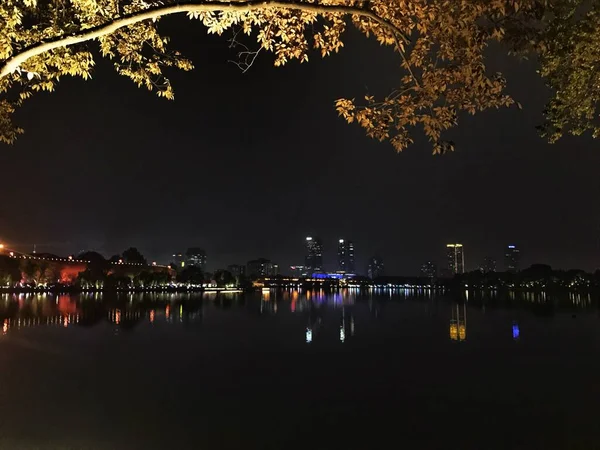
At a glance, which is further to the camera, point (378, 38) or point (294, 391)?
point (294, 391)

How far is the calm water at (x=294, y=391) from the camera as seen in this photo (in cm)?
1284

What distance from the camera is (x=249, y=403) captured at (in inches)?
641

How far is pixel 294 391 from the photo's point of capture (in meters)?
18.0

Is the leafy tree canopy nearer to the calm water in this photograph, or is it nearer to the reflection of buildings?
the calm water

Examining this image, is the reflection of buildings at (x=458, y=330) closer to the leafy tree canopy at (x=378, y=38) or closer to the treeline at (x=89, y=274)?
the leafy tree canopy at (x=378, y=38)

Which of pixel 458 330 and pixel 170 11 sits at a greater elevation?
pixel 170 11

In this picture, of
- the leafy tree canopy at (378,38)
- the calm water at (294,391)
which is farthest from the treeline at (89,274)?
the leafy tree canopy at (378,38)

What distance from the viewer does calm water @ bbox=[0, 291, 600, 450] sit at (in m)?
12.8

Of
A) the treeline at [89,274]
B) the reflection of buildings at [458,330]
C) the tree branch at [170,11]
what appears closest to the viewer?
the tree branch at [170,11]

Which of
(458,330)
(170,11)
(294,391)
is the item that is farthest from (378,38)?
(458,330)

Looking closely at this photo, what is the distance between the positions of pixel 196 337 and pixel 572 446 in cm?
2601

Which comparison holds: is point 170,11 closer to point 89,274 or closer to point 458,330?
point 458,330

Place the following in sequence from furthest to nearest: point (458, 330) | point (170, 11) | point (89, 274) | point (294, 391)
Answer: point (89, 274) → point (458, 330) → point (294, 391) → point (170, 11)

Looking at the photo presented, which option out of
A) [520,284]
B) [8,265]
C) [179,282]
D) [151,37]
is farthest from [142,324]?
[520,284]
